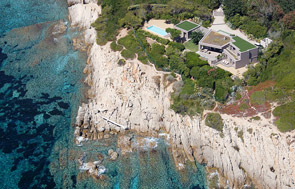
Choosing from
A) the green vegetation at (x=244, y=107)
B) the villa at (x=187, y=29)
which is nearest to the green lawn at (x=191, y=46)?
the villa at (x=187, y=29)

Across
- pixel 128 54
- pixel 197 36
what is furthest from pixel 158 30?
pixel 128 54

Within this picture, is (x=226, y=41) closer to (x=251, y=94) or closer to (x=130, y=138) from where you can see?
(x=251, y=94)

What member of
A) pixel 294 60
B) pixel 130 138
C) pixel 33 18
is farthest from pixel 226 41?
pixel 33 18

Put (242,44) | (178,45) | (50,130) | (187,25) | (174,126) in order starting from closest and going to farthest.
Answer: (174,126) < (50,130) < (242,44) < (178,45) < (187,25)

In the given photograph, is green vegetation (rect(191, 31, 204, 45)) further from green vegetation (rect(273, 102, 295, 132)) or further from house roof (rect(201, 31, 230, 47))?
green vegetation (rect(273, 102, 295, 132))

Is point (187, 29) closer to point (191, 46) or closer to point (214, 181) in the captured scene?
point (191, 46)

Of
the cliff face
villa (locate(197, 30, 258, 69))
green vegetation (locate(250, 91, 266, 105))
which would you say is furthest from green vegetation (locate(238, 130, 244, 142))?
villa (locate(197, 30, 258, 69))

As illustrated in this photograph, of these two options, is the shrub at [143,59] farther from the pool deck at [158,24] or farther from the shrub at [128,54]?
the pool deck at [158,24]
